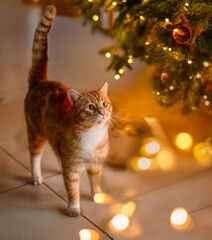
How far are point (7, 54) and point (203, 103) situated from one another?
185 centimetres

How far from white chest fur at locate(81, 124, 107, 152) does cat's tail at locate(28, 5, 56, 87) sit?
0.39 m

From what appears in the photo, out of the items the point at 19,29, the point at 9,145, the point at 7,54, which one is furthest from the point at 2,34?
the point at 9,145

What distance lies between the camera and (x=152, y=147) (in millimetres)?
2143

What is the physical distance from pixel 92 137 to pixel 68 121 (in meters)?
0.12

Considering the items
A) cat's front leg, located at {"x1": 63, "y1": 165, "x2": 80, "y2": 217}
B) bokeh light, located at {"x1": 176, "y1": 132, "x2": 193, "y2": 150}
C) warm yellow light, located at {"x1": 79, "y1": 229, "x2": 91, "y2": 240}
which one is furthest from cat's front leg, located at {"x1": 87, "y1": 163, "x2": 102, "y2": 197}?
bokeh light, located at {"x1": 176, "y1": 132, "x2": 193, "y2": 150}

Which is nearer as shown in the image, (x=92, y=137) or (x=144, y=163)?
(x=92, y=137)

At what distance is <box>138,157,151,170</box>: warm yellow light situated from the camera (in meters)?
1.97

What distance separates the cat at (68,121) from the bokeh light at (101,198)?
2 centimetres

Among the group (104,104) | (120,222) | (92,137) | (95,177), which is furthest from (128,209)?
(104,104)

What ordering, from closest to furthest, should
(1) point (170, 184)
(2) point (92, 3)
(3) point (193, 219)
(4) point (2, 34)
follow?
(3) point (193, 219) → (1) point (170, 184) → (2) point (92, 3) → (4) point (2, 34)

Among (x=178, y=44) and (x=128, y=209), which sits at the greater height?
(x=178, y=44)

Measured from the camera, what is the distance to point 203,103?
209cm

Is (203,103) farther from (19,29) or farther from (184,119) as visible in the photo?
(19,29)

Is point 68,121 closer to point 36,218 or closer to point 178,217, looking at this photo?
point 36,218
